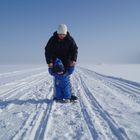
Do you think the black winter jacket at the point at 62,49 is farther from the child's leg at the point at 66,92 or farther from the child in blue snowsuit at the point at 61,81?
the child's leg at the point at 66,92

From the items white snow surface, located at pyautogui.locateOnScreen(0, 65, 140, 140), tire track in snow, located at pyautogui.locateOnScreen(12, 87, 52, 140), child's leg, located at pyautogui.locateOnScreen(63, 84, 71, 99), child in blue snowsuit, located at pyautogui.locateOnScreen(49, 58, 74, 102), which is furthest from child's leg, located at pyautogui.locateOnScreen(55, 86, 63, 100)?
tire track in snow, located at pyautogui.locateOnScreen(12, 87, 52, 140)

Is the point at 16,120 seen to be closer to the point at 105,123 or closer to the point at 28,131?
the point at 28,131

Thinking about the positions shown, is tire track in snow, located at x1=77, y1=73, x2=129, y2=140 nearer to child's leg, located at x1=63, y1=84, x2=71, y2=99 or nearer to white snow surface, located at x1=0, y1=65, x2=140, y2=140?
white snow surface, located at x1=0, y1=65, x2=140, y2=140

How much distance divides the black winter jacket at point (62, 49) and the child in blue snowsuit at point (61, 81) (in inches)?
7.2

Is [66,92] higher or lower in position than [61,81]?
lower

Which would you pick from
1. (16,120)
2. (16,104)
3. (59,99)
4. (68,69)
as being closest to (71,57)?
(68,69)

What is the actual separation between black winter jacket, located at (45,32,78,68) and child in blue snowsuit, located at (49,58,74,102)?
18 cm

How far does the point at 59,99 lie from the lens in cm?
689

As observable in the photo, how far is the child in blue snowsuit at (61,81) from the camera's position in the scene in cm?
683

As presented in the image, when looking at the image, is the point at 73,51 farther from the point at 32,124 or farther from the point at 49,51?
the point at 32,124

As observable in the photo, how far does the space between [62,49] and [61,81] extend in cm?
83

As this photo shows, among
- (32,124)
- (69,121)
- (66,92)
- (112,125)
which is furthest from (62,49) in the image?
(112,125)

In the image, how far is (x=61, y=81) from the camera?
6.93 m

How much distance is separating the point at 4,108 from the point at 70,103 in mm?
1558
